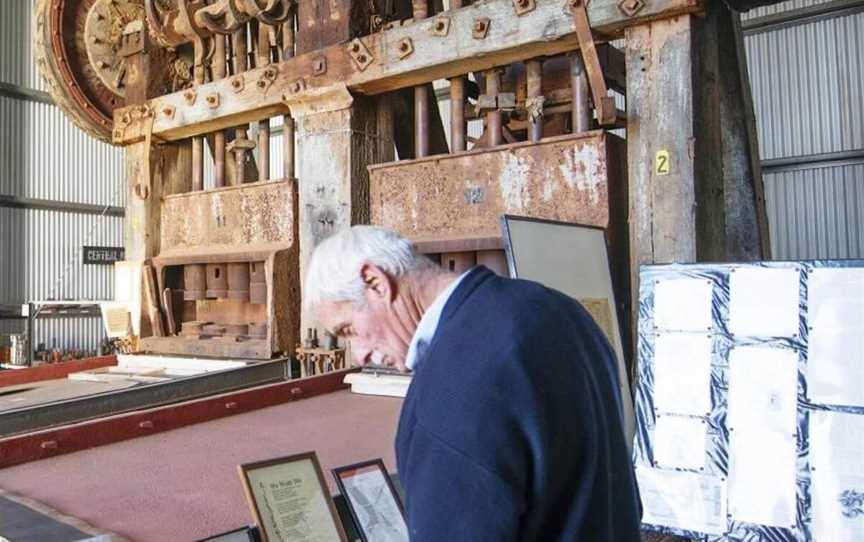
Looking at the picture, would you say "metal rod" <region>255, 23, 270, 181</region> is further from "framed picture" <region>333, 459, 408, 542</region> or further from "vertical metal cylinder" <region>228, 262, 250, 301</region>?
"framed picture" <region>333, 459, 408, 542</region>

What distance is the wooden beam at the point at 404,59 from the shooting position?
304 cm

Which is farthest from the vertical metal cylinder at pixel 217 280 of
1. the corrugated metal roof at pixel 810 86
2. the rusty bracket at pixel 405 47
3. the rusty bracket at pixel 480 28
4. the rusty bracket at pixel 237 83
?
the corrugated metal roof at pixel 810 86

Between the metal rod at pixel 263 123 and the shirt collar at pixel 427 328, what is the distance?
3380mm

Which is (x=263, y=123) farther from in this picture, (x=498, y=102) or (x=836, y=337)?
(x=836, y=337)

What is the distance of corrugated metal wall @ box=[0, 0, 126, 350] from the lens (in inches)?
488

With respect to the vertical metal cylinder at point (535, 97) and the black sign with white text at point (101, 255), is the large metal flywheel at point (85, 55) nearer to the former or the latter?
the vertical metal cylinder at point (535, 97)

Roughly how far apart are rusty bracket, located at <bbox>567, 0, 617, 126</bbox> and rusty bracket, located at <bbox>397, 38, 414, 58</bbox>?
84 centimetres

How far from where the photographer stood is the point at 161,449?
231 centimetres

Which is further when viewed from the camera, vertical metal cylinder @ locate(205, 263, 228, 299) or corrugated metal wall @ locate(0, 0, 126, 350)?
corrugated metal wall @ locate(0, 0, 126, 350)

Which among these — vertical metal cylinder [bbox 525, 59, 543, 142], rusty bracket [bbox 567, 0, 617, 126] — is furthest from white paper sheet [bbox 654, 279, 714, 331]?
vertical metal cylinder [bbox 525, 59, 543, 142]

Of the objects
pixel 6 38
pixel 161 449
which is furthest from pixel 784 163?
pixel 6 38

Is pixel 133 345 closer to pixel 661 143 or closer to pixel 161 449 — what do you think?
pixel 161 449

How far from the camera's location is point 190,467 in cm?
211

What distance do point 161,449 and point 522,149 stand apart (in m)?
1.88
